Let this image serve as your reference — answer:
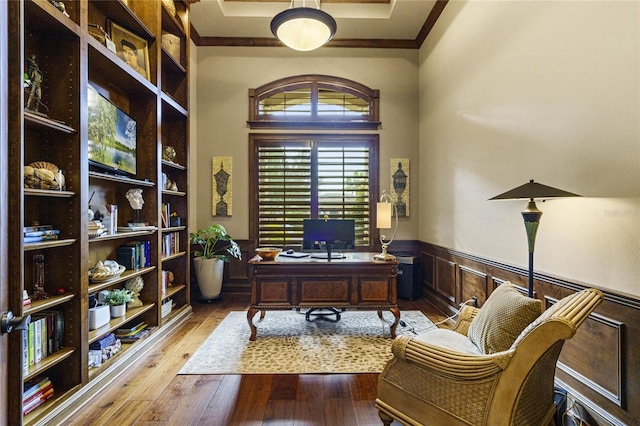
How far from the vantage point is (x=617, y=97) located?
173 centimetres

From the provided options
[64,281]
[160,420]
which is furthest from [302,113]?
[160,420]

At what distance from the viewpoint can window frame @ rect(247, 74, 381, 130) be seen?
16.4ft

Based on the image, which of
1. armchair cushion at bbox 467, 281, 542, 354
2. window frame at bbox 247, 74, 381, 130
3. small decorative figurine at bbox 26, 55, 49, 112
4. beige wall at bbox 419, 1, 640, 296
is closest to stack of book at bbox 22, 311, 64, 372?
small decorative figurine at bbox 26, 55, 49, 112

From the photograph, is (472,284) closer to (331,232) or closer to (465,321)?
(465,321)

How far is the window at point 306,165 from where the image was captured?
501 centimetres

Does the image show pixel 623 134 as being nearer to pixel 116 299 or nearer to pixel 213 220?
pixel 116 299

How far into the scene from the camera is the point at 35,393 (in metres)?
1.93

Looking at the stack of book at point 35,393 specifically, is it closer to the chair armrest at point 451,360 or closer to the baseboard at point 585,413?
the chair armrest at point 451,360

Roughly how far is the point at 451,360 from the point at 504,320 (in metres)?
0.44

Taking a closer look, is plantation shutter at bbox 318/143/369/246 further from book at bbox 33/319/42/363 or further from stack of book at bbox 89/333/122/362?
book at bbox 33/319/42/363

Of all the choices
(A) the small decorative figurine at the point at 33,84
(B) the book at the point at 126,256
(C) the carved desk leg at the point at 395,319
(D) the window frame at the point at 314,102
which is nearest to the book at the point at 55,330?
(B) the book at the point at 126,256

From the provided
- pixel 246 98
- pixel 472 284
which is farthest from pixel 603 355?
pixel 246 98

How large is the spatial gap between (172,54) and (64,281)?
3016mm

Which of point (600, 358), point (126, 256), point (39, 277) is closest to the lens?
point (600, 358)
